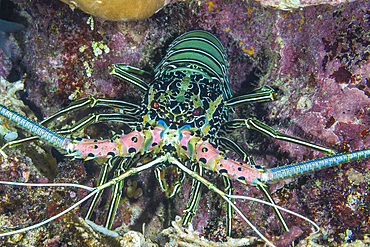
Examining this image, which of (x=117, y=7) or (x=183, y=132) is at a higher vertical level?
(x=117, y=7)

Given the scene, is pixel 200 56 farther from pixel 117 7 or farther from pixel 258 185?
pixel 258 185

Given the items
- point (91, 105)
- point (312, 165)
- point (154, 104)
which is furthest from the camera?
point (91, 105)

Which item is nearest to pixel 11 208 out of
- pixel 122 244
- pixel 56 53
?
pixel 122 244

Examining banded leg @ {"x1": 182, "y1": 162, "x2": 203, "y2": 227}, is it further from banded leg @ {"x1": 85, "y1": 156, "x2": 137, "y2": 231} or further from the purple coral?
banded leg @ {"x1": 85, "y1": 156, "x2": 137, "y2": 231}

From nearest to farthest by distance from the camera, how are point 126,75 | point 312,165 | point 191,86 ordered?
1. point 312,165
2. point 191,86
3. point 126,75

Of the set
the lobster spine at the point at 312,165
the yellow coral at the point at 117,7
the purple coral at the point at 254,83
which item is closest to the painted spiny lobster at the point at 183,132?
the lobster spine at the point at 312,165

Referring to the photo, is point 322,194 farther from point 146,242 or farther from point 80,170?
point 80,170

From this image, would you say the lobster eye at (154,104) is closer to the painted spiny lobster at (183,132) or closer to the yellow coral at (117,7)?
the painted spiny lobster at (183,132)

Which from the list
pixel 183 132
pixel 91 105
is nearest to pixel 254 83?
pixel 183 132
